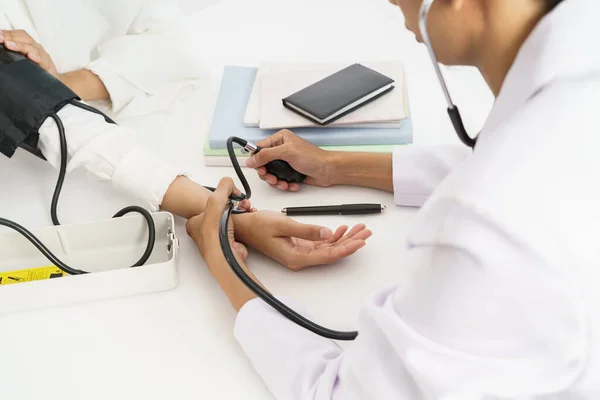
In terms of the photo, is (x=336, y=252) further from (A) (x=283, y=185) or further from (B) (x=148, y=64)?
(B) (x=148, y=64)

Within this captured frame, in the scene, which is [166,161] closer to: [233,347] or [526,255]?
[233,347]

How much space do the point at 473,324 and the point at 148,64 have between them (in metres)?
0.82

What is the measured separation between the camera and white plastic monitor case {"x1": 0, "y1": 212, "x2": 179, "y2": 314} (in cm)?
67

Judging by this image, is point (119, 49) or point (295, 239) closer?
point (295, 239)

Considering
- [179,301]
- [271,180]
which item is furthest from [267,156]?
[179,301]

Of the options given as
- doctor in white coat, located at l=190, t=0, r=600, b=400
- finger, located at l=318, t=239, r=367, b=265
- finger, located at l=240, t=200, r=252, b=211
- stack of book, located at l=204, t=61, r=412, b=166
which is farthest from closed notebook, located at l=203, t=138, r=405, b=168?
doctor in white coat, located at l=190, t=0, r=600, b=400

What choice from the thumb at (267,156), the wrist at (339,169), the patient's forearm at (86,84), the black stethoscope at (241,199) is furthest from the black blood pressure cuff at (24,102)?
the wrist at (339,169)

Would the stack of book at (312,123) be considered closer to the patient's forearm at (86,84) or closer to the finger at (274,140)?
the finger at (274,140)

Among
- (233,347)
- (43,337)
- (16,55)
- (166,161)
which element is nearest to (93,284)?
(43,337)

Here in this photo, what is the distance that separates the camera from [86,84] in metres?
1.01

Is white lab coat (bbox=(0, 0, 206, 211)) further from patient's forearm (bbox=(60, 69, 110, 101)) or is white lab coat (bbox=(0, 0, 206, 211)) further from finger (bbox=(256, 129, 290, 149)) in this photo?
finger (bbox=(256, 129, 290, 149))

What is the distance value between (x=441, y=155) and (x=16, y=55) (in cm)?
63

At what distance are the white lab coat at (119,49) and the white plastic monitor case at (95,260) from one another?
0.44ft

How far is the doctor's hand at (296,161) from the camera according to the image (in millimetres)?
844
